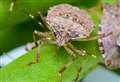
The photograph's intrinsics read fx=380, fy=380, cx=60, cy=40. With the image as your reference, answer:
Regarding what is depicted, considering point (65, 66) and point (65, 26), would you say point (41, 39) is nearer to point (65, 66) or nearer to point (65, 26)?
point (65, 26)

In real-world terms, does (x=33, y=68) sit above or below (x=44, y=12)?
below

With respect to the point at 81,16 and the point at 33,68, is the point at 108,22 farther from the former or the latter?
the point at 33,68

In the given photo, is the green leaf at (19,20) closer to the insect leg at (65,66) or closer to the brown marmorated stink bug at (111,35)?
the brown marmorated stink bug at (111,35)

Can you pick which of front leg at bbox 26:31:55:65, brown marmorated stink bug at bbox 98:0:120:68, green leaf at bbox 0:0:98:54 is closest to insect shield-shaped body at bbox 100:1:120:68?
brown marmorated stink bug at bbox 98:0:120:68

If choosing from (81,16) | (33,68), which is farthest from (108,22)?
(33,68)

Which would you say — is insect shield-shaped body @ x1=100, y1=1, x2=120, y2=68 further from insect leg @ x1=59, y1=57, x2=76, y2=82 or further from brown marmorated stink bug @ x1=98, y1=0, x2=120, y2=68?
insect leg @ x1=59, y1=57, x2=76, y2=82

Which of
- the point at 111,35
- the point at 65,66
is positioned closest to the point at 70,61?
the point at 65,66

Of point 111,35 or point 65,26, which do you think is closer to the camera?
point 111,35
